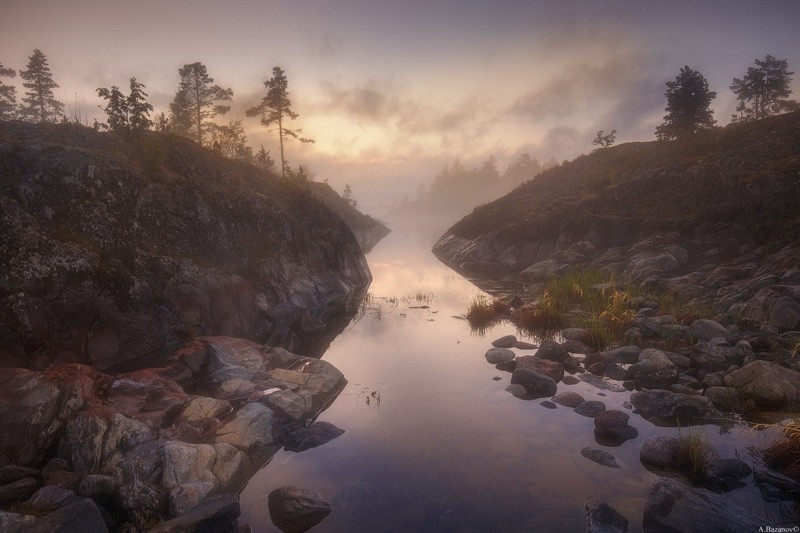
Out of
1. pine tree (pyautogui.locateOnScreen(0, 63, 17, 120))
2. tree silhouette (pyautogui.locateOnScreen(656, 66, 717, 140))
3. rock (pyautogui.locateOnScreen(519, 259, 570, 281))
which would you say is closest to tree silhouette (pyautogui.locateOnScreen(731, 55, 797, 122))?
tree silhouette (pyautogui.locateOnScreen(656, 66, 717, 140))

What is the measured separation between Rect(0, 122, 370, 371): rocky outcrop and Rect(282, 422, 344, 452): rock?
5.86m

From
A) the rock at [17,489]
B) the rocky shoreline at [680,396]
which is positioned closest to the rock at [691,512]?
the rocky shoreline at [680,396]

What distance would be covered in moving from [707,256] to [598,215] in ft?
42.0

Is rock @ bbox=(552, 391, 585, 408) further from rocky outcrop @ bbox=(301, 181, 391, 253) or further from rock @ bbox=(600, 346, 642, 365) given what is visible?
rocky outcrop @ bbox=(301, 181, 391, 253)

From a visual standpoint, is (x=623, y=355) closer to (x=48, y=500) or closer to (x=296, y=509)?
(x=296, y=509)

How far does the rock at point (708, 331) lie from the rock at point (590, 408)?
6373 millimetres

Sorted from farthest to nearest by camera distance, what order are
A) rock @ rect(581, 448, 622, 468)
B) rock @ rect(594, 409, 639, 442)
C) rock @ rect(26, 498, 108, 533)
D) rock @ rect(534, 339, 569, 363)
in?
rock @ rect(534, 339, 569, 363)
rock @ rect(594, 409, 639, 442)
rock @ rect(581, 448, 622, 468)
rock @ rect(26, 498, 108, 533)

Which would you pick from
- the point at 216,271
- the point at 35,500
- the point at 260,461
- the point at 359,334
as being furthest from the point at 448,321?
the point at 35,500

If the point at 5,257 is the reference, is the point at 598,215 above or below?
above

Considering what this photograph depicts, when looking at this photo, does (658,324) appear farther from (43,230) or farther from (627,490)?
(43,230)

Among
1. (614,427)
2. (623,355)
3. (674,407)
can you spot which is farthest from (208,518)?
(623,355)

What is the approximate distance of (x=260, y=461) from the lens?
28.8 feet

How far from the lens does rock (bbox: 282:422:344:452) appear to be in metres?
9.36

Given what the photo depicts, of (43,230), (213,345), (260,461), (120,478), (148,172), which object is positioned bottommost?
(260,461)
